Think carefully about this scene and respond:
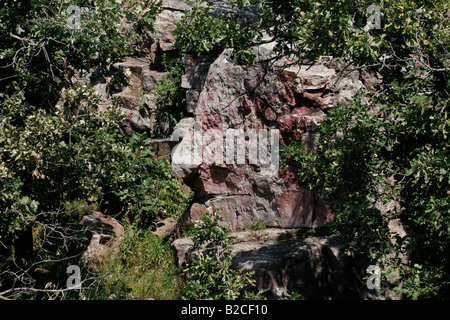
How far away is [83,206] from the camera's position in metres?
9.55

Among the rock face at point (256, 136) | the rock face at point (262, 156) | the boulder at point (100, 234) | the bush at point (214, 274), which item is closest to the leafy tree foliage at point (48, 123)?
the boulder at point (100, 234)

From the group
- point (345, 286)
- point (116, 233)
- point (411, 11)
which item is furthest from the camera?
point (116, 233)

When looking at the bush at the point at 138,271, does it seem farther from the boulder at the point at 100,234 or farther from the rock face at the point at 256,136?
the rock face at the point at 256,136

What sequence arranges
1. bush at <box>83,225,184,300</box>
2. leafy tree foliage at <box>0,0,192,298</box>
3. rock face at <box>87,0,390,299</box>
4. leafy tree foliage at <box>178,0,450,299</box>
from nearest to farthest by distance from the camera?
leafy tree foliage at <box>178,0,450,299</box>
leafy tree foliage at <box>0,0,192,298</box>
bush at <box>83,225,184,300</box>
rock face at <box>87,0,390,299</box>

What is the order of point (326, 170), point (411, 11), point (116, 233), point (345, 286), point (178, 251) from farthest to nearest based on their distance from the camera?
point (116, 233)
point (178, 251)
point (345, 286)
point (326, 170)
point (411, 11)

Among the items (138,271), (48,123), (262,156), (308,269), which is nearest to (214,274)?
(308,269)

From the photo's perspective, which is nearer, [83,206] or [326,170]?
[326,170]

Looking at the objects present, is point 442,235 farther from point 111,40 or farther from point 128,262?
point 128,262

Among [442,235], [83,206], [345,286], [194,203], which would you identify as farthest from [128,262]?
[442,235]

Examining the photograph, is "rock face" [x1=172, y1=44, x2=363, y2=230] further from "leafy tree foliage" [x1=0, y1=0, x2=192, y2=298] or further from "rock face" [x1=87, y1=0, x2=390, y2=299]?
"leafy tree foliage" [x1=0, y1=0, x2=192, y2=298]

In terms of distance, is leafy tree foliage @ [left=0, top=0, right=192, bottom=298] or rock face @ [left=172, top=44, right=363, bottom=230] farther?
rock face @ [left=172, top=44, right=363, bottom=230]

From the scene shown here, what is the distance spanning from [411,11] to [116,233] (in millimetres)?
5812

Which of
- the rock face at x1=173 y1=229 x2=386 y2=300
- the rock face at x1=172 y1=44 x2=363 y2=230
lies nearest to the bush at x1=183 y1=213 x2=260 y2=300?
the rock face at x1=173 y1=229 x2=386 y2=300
